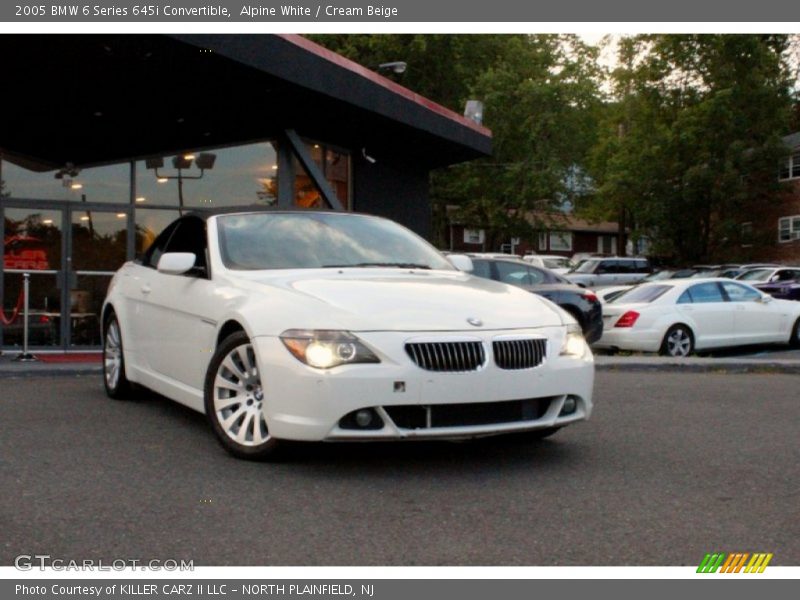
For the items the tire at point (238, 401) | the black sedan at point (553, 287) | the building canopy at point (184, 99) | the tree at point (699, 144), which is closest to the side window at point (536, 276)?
the black sedan at point (553, 287)

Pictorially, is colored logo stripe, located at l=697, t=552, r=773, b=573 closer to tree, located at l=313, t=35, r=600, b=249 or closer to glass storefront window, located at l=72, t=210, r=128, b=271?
glass storefront window, located at l=72, t=210, r=128, b=271

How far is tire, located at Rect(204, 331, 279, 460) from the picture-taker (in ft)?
19.3

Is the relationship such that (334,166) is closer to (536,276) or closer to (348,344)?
(536,276)

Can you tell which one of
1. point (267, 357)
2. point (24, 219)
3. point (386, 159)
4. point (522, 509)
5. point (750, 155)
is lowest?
point (522, 509)

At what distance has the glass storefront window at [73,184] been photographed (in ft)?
46.8

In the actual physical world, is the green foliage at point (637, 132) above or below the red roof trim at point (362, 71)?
above

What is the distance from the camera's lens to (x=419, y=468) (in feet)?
19.4

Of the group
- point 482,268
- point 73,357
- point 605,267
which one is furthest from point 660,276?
point 73,357

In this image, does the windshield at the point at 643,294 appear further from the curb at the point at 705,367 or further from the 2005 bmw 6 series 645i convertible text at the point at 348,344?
the 2005 bmw 6 series 645i convertible text at the point at 348,344

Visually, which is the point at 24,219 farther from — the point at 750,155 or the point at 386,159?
the point at 750,155

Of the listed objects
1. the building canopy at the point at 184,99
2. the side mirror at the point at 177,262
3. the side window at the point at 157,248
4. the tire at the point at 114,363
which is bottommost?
the tire at the point at 114,363

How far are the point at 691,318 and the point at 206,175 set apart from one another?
7.66m
